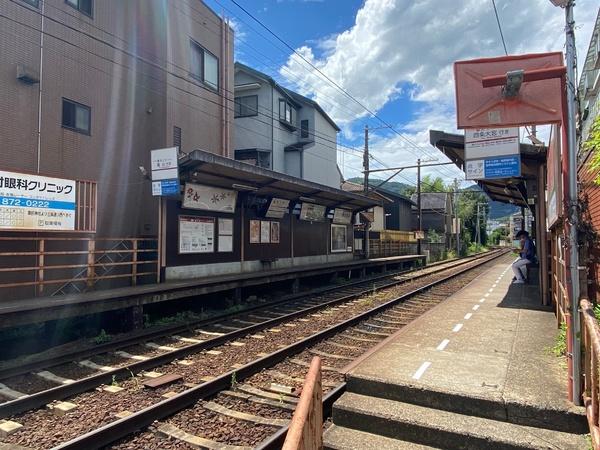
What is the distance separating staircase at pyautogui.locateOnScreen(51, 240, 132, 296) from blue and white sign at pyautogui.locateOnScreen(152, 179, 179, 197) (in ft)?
5.59

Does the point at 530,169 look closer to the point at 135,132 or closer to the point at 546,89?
the point at 546,89

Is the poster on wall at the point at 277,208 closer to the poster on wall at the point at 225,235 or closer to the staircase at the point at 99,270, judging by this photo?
the poster on wall at the point at 225,235

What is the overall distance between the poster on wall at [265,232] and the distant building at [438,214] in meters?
45.7

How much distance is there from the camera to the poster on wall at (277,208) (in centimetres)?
1566

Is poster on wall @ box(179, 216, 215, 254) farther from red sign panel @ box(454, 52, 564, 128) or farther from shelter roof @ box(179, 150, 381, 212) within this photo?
red sign panel @ box(454, 52, 564, 128)

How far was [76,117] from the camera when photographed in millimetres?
12766

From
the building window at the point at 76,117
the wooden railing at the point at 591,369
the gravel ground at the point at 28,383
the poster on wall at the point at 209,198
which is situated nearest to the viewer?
the wooden railing at the point at 591,369

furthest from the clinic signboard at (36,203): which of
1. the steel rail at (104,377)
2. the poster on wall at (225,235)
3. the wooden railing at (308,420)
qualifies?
the wooden railing at (308,420)

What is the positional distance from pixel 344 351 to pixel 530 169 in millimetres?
7859

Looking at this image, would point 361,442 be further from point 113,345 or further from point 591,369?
point 113,345

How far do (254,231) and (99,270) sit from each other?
527 cm

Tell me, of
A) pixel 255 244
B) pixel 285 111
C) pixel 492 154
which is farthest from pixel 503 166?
pixel 285 111

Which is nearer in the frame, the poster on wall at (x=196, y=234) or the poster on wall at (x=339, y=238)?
the poster on wall at (x=196, y=234)

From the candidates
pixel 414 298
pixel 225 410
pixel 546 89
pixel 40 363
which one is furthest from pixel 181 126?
pixel 546 89
